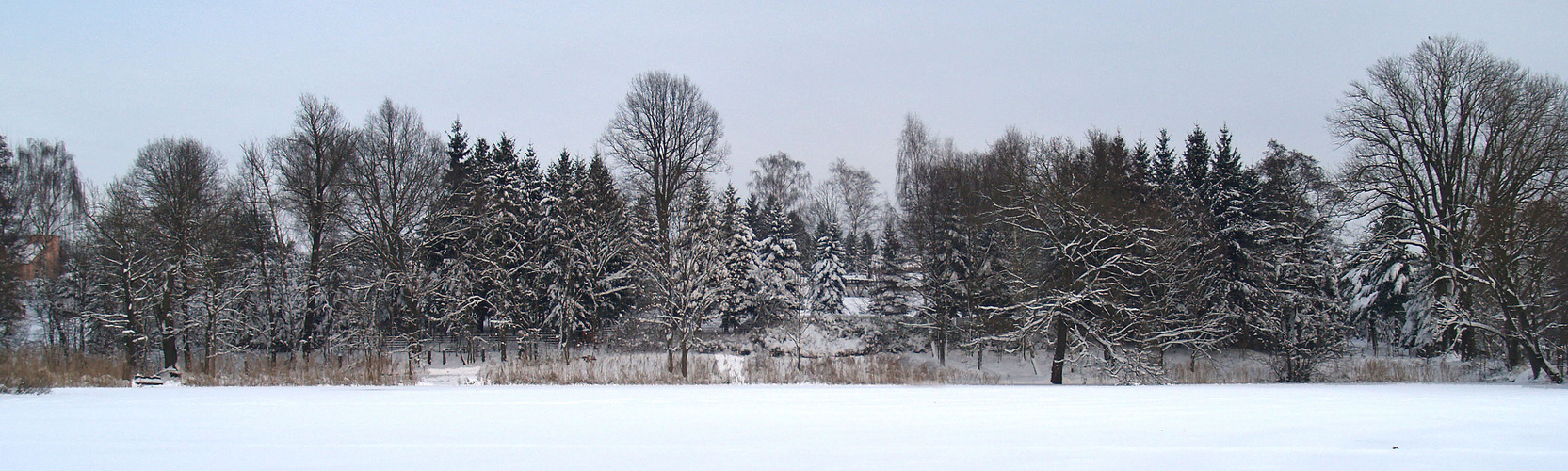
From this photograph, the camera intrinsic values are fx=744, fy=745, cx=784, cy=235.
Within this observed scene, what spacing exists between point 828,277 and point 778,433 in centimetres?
3548

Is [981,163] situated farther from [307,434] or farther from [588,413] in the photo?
[307,434]

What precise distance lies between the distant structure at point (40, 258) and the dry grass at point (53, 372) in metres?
17.2

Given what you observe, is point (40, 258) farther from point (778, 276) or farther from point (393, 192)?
point (778, 276)

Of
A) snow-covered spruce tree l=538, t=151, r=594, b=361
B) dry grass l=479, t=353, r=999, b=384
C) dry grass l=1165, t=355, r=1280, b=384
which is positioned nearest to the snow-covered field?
dry grass l=479, t=353, r=999, b=384

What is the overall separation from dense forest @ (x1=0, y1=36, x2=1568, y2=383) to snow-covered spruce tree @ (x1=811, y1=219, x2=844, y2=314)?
1.40 metres

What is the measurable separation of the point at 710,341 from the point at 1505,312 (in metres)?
27.6

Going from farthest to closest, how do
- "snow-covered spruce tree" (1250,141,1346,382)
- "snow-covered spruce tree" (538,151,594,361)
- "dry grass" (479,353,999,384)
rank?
"snow-covered spruce tree" (538,151,594,361), "snow-covered spruce tree" (1250,141,1346,382), "dry grass" (479,353,999,384)

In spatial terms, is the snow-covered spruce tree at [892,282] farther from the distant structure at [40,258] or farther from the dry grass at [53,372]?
the distant structure at [40,258]

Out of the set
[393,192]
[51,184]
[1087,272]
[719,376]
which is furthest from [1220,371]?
[51,184]

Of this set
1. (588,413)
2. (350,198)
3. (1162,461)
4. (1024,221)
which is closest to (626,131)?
(350,198)

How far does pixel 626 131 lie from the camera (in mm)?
24234

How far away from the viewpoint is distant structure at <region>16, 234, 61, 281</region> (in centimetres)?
2689

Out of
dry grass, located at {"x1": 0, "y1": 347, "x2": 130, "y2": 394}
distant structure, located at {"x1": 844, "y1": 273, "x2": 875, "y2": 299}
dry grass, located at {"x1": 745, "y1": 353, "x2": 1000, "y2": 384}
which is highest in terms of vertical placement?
distant structure, located at {"x1": 844, "y1": 273, "x2": 875, "y2": 299}

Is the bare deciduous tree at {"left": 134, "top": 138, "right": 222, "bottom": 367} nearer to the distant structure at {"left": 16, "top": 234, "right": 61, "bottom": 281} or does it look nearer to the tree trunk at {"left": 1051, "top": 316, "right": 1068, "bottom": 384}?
the distant structure at {"left": 16, "top": 234, "right": 61, "bottom": 281}
